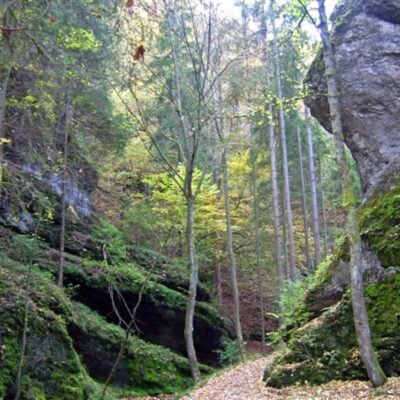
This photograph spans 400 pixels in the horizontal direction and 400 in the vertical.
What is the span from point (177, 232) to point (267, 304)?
674cm

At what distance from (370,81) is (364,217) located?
3563 mm

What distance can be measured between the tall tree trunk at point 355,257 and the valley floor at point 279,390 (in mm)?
264

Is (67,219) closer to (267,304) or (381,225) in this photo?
(381,225)

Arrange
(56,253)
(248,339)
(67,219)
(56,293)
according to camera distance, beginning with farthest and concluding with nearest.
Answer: (248,339)
(67,219)
(56,253)
(56,293)

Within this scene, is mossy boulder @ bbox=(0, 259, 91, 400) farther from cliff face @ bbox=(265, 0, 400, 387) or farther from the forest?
cliff face @ bbox=(265, 0, 400, 387)

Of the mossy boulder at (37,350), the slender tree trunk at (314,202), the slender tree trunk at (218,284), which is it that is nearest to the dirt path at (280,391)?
the mossy boulder at (37,350)

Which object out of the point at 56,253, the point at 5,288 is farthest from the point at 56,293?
the point at 56,253

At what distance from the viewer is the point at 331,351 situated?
7410 millimetres

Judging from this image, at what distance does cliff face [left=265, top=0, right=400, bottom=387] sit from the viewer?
7250 mm

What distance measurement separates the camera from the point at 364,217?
28.6ft

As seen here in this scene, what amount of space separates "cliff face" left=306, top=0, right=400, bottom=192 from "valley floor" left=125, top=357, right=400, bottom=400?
4909 mm

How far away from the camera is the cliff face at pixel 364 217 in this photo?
725cm

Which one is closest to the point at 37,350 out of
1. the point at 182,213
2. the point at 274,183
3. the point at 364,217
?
the point at 364,217

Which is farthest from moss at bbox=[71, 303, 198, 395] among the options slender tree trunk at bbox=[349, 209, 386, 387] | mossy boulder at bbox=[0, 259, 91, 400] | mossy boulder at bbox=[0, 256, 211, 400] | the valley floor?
slender tree trunk at bbox=[349, 209, 386, 387]
